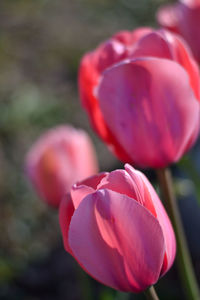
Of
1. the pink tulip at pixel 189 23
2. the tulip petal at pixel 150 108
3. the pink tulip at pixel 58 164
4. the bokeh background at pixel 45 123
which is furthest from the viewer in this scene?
the bokeh background at pixel 45 123

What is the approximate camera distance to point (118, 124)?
68cm

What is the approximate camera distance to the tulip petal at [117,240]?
1.65 ft

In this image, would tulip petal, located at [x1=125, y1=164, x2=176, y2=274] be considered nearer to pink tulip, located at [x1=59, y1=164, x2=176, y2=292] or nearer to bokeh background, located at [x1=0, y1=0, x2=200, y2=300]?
pink tulip, located at [x1=59, y1=164, x2=176, y2=292]

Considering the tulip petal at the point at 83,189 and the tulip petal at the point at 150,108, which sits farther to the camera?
the tulip petal at the point at 150,108

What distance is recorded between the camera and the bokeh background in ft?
4.99

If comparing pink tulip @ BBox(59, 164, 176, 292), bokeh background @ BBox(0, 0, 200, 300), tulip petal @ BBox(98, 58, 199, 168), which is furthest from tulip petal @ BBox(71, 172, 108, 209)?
bokeh background @ BBox(0, 0, 200, 300)

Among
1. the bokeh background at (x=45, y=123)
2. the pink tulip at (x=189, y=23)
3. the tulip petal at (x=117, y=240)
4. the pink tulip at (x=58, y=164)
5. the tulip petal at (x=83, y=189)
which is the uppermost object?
the pink tulip at (x=189, y=23)

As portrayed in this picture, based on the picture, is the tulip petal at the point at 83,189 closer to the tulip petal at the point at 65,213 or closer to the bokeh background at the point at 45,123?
the tulip petal at the point at 65,213

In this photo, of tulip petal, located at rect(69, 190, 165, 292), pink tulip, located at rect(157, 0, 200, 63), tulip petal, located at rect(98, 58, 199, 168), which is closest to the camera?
tulip petal, located at rect(69, 190, 165, 292)

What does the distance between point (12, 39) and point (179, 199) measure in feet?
4.97

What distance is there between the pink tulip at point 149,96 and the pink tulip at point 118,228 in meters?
0.15

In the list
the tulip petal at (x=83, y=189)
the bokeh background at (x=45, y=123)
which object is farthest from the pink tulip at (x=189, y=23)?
the tulip petal at (x=83, y=189)

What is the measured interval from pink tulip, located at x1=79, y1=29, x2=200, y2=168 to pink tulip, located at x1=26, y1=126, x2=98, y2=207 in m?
0.30

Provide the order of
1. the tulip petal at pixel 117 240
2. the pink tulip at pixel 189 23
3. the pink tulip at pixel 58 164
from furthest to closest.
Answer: the pink tulip at pixel 58 164, the pink tulip at pixel 189 23, the tulip petal at pixel 117 240
